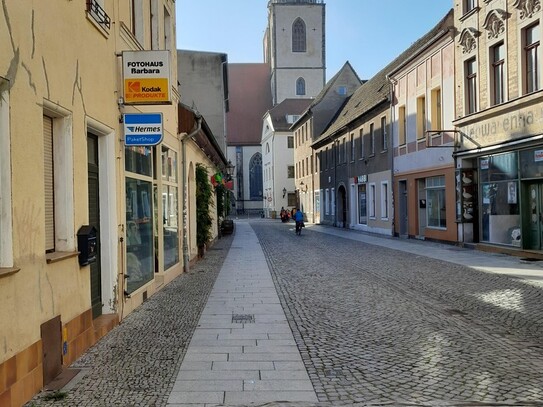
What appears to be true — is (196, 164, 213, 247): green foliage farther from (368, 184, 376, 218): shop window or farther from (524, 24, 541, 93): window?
(368, 184, 376, 218): shop window

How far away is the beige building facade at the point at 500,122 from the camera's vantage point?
15107mm

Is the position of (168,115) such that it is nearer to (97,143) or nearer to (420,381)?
(97,143)

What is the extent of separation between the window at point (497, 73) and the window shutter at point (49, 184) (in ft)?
47.7

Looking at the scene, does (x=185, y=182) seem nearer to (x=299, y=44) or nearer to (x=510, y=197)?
(x=510, y=197)

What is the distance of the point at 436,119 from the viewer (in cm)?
2186

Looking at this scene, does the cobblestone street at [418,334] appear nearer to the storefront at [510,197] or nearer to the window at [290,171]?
the storefront at [510,197]

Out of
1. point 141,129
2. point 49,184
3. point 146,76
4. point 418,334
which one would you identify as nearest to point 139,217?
point 141,129

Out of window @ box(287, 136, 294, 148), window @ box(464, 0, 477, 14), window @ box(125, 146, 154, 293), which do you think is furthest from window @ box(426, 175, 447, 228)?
window @ box(287, 136, 294, 148)

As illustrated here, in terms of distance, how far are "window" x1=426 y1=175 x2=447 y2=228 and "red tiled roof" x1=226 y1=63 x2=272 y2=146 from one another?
191 feet

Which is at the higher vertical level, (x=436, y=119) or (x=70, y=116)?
(x=436, y=119)

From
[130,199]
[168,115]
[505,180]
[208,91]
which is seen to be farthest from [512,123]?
[208,91]

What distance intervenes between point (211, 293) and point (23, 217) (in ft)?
20.6

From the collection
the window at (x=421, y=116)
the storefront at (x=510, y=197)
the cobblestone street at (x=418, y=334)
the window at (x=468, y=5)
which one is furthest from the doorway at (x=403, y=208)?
the cobblestone street at (x=418, y=334)

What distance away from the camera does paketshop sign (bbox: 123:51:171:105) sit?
774 centimetres
